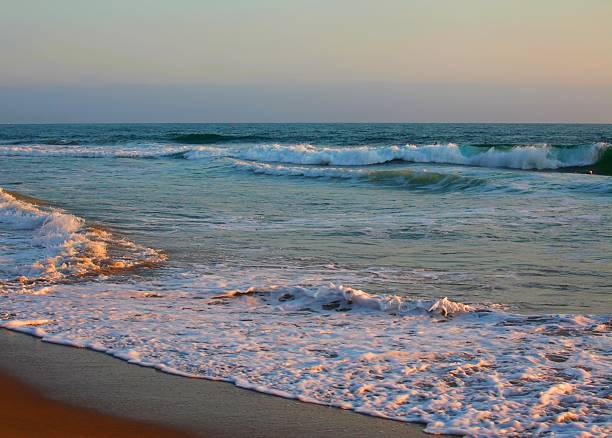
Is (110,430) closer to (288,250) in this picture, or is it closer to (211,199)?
A: (288,250)

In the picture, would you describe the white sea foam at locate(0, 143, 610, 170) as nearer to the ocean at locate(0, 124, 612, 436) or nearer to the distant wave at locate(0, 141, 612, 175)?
the distant wave at locate(0, 141, 612, 175)

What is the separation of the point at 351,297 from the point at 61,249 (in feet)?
13.2

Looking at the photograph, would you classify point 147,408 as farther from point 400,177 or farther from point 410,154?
point 410,154

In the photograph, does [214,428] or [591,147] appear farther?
[591,147]

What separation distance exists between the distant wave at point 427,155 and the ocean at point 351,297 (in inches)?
502

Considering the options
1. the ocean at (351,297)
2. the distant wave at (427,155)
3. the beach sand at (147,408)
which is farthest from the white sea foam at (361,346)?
the distant wave at (427,155)

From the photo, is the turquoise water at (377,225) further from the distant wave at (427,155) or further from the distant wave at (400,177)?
the distant wave at (427,155)

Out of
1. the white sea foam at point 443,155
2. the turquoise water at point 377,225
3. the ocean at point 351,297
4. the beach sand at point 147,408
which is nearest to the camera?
the beach sand at point 147,408

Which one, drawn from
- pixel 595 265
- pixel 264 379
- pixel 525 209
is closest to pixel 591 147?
pixel 525 209

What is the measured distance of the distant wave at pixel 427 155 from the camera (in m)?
27.8

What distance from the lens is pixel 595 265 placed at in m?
7.95

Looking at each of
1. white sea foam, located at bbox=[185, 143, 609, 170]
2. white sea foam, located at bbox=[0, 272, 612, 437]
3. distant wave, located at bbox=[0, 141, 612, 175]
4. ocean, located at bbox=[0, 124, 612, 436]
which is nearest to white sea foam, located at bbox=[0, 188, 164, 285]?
ocean, located at bbox=[0, 124, 612, 436]

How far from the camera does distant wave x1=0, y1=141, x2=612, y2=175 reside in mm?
27766

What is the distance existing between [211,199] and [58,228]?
18.8 ft
